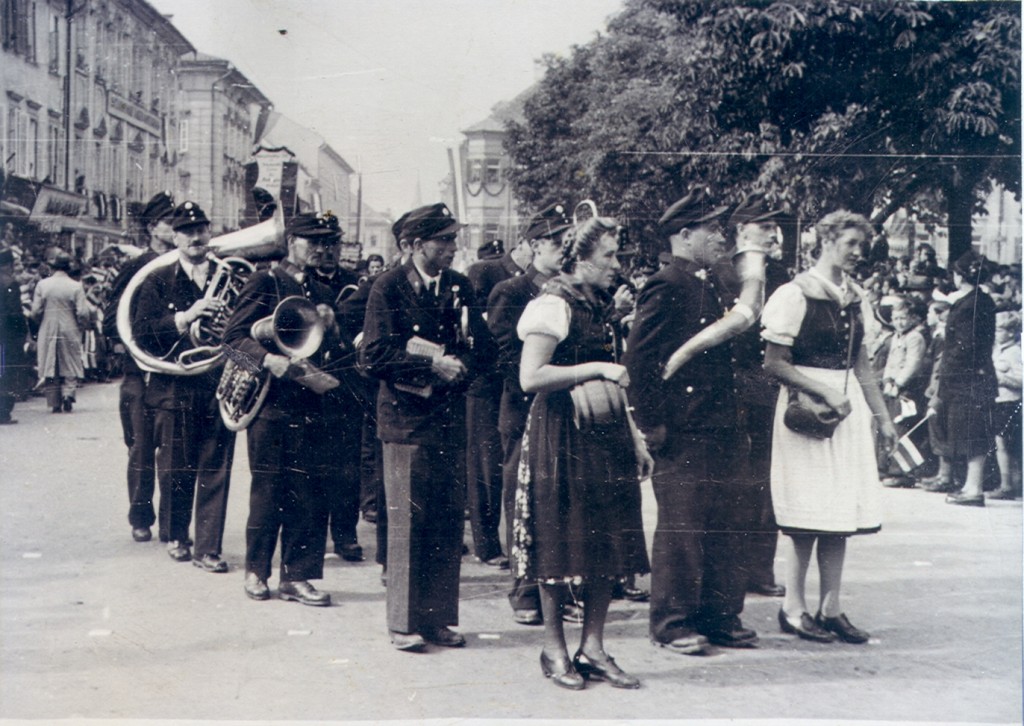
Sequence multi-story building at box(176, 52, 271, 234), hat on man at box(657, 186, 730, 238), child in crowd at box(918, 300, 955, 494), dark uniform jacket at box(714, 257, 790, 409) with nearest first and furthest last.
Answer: hat on man at box(657, 186, 730, 238)
dark uniform jacket at box(714, 257, 790, 409)
multi-story building at box(176, 52, 271, 234)
child in crowd at box(918, 300, 955, 494)

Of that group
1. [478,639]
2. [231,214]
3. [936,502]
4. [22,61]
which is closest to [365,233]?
[231,214]

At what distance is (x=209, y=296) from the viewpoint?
6285 millimetres

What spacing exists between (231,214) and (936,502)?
4.64 meters

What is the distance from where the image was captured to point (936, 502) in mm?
7145

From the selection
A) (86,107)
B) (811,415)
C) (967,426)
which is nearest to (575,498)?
(811,415)

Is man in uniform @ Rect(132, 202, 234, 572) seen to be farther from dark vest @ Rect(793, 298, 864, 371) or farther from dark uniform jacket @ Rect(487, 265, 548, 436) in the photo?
dark vest @ Rect(793, 298, 864, 371)

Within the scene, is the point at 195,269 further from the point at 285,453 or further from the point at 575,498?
the point at 575,498

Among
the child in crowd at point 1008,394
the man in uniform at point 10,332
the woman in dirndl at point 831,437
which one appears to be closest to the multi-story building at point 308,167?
the man in uniform at point 10,332

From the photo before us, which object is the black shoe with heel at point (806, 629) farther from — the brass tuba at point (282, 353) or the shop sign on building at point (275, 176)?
the shop sign on building at point (275, 176)

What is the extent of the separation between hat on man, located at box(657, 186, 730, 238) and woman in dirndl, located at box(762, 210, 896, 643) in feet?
1.64

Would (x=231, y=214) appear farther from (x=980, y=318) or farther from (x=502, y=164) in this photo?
(x=980, y=318)

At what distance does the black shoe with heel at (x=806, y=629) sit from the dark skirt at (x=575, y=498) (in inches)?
43.8

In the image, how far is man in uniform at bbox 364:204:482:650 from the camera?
5.16 meters

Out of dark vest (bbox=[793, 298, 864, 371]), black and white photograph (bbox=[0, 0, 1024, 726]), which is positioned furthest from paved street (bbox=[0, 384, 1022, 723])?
dark vest (bbox=[793, 298, 864, 371])
